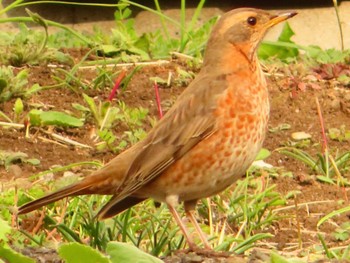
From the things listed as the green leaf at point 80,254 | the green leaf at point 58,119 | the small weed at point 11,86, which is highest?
the green leaf at point 80,254

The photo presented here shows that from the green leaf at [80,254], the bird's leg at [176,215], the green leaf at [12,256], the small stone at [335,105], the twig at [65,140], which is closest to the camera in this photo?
the green leaf at [80,254]

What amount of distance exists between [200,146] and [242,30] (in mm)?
709

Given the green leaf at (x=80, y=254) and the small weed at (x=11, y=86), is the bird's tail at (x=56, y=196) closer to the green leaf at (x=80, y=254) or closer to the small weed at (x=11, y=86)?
the green leaf at (x=80, y=254)

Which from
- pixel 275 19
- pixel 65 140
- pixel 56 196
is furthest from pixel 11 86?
pixel 275 19

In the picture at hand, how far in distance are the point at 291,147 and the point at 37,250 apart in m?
2.65

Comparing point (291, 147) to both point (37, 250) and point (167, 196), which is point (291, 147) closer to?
point (167, 196)

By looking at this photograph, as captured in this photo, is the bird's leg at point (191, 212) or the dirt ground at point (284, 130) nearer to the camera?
the bird's leg at point (191, 212)

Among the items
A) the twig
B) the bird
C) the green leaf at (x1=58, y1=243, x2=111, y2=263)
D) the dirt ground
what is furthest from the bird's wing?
the twig

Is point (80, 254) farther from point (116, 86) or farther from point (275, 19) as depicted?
point (116, 86)

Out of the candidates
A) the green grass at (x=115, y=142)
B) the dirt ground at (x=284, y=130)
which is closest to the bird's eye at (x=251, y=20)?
the green grass at (x=115, y=142)

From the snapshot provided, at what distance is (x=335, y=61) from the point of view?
9.12 m

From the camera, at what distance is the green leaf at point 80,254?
4.52 m

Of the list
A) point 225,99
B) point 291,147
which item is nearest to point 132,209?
point 225,99

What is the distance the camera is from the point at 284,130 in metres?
7.77
